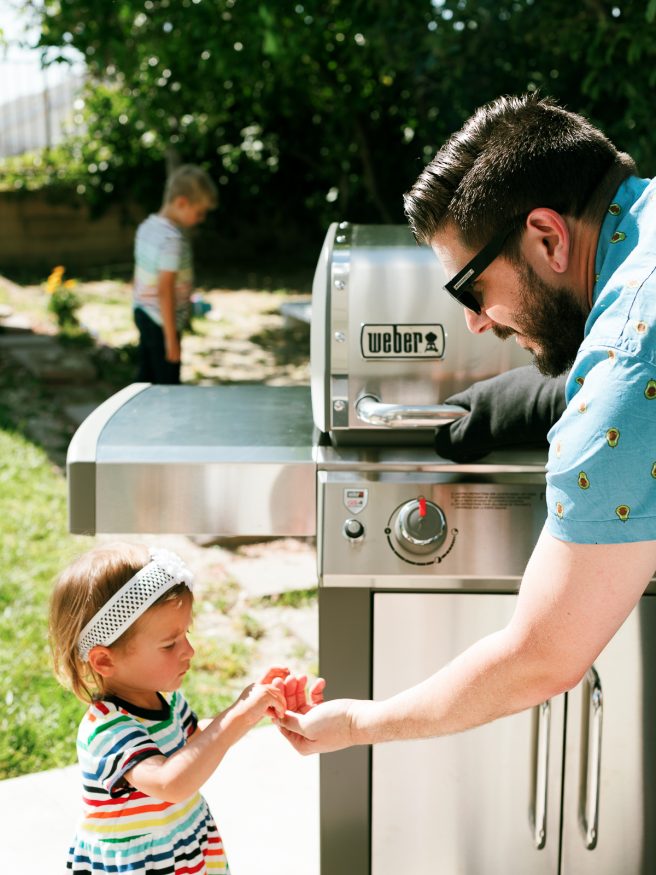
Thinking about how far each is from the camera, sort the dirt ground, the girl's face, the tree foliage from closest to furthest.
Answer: the girl's face, the dirt ground, the tree foliage

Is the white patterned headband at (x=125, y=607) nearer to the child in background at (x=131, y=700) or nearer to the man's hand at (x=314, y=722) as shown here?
the child in background at (x=131, y=700)

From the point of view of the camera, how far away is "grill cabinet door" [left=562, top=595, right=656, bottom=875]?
2068mm

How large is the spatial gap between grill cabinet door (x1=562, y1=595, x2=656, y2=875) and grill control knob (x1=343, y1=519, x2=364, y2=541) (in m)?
0.55

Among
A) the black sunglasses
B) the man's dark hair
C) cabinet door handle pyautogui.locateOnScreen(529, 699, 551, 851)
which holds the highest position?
the man's dark hair

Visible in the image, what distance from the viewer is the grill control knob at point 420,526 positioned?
1.94m

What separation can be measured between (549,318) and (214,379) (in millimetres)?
6573

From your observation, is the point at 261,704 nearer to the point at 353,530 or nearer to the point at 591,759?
the point at 353,530

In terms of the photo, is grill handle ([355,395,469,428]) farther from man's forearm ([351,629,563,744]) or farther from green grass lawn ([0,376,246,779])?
green grass lawn ([0,376,246,779])

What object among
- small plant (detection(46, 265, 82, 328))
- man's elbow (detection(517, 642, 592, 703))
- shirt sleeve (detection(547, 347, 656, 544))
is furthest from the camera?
small plant (detection(46, 265, 82, 328))

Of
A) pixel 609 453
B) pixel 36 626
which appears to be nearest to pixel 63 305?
pixel 36 626

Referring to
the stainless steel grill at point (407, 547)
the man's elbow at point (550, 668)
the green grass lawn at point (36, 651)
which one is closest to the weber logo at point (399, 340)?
the stainless steel grill at point (407, 547)

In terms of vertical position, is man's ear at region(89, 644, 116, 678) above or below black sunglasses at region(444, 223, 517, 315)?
below

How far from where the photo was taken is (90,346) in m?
8.78

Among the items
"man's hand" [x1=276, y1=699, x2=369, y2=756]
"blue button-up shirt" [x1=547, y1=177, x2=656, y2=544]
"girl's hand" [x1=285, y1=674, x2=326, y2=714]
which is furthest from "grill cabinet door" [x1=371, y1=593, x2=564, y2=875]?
"blue button-up shirt" [x1=547, y1=177, x2=656, y2=544]
